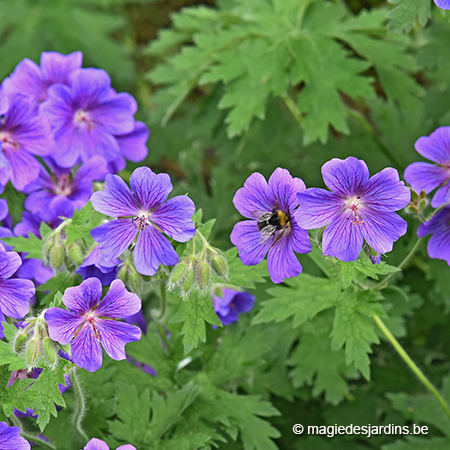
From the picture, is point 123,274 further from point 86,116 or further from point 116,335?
point 86,116

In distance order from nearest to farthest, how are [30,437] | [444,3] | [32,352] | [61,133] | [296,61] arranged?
[32,352], [444,3], [30,437], [61,133], [296,61]

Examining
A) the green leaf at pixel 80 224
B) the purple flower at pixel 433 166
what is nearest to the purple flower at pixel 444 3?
the purple flower at pixel 433 166

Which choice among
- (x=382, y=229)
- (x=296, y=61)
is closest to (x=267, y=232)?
(x=382, y=229)

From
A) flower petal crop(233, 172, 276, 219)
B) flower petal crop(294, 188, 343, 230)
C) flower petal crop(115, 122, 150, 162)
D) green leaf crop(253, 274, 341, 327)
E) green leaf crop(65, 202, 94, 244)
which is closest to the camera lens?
flower petal crop(294, 188, 343, 230)

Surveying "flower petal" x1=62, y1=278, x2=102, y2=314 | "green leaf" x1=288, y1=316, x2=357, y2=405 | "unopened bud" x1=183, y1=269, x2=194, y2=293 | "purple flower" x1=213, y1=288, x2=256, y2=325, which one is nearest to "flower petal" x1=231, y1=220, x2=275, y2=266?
"unopened bud" x1=183, y1=269, x2=194, y2=293

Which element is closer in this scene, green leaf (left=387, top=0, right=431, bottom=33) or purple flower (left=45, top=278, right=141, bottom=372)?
purple flower (left=45, top=278, right=141, bottom=372)

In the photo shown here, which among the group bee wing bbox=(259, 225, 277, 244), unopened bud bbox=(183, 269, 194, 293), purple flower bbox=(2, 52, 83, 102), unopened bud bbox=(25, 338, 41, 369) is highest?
purple flower bbox=(2, 52, 83, 102)

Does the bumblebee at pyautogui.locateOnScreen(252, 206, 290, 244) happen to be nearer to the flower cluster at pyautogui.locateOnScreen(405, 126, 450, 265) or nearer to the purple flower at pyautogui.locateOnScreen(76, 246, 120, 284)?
the purple flower at pyautogui.locateOnScreen(76, 246, 120, 284)
